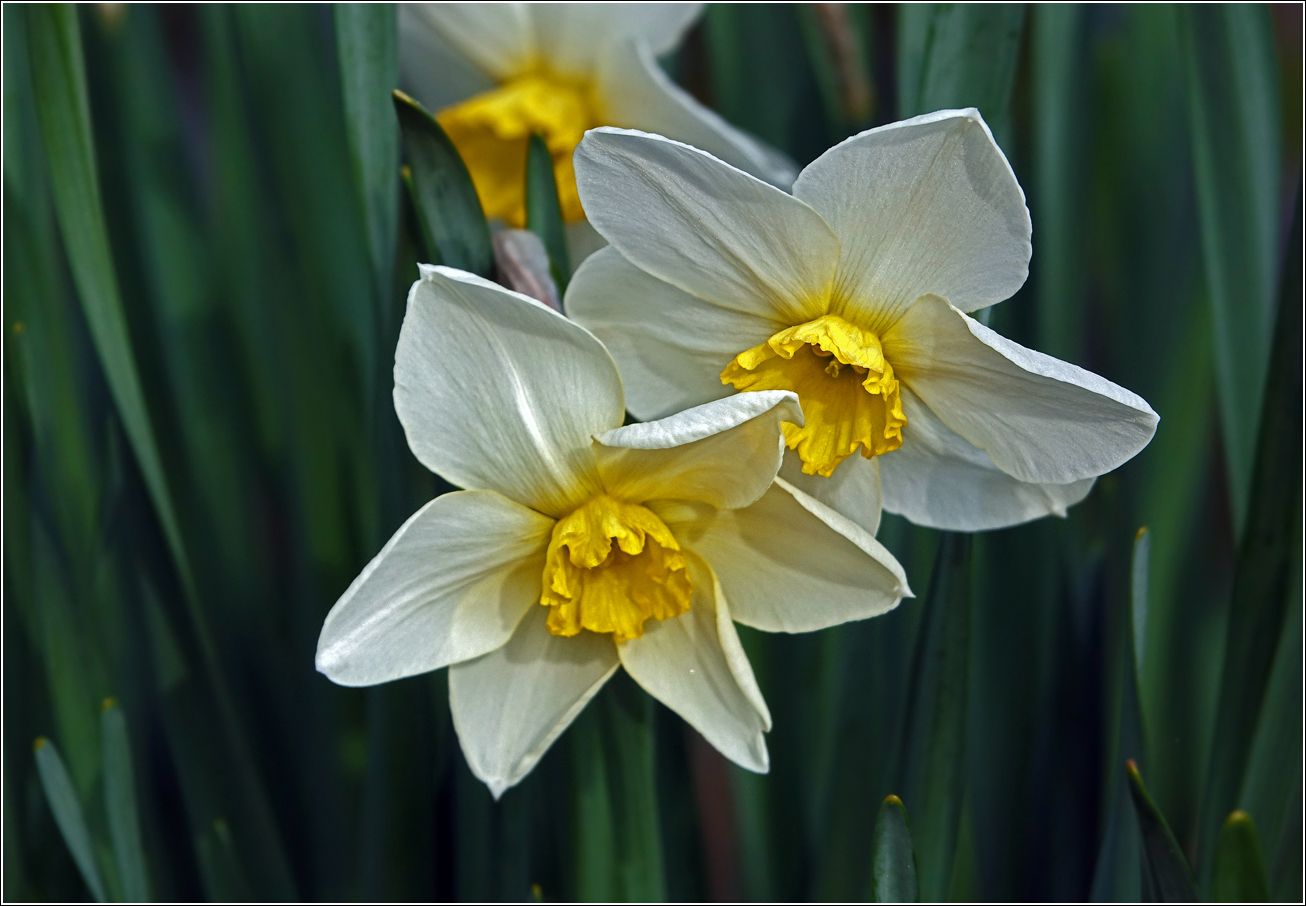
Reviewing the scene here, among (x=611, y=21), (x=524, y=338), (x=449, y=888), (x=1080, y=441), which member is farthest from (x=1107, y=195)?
(x=449, y=888)

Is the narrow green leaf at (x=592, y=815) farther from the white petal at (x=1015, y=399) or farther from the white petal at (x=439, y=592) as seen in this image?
the white petal at (x=1015, y=399)

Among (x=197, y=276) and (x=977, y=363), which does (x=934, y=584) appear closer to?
(x=977, y=363)

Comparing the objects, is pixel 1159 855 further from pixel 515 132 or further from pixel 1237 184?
pixel 515 132

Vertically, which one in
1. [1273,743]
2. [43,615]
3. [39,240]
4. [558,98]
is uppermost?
[558,98]

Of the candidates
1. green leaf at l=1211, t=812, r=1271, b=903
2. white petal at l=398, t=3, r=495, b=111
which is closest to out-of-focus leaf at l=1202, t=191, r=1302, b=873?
green leaf at l=1211, t=812, r=1271, b=903

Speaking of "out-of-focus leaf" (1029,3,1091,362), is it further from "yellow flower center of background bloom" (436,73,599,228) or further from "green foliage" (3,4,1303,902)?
"yellow flower center of background bloom" (436,73,599,228)

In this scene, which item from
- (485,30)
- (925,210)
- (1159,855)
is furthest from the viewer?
(485,30)

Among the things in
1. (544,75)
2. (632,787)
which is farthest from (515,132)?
(632,787)

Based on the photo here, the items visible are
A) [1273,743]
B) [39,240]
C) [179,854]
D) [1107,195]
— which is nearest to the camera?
[1273,743]
